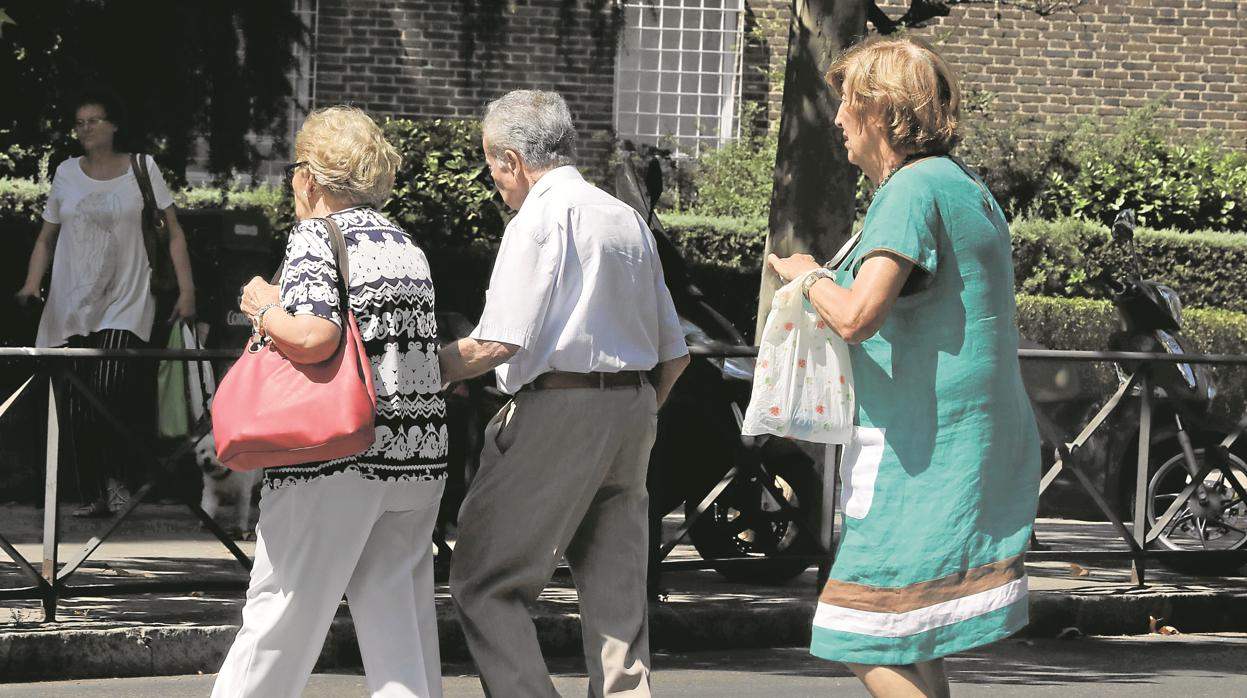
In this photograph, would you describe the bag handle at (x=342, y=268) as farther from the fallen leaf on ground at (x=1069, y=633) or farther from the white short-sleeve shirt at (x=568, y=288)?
the fallen leaf on ground at (x=1069, y=633)

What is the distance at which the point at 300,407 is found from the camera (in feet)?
13.2

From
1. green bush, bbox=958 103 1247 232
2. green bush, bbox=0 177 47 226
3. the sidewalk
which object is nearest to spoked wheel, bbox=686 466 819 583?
the sidewalk

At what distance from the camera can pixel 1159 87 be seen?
1898 centimetres

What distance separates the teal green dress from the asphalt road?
244cm

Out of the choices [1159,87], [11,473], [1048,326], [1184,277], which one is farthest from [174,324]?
[1159,87]

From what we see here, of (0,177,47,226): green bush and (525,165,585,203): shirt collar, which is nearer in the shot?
(525,165,585,203): shirt collar

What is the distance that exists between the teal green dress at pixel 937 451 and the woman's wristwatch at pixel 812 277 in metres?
0.16

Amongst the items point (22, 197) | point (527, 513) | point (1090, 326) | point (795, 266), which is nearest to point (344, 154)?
point (527, 513)

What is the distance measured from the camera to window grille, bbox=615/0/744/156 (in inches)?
719

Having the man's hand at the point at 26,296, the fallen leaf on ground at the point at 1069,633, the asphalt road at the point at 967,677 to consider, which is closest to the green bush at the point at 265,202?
the man's hand at the point at 26,296

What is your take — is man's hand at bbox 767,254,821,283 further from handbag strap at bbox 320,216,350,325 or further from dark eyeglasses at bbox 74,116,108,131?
dark eyeglasses at bbox 74,116,108,131

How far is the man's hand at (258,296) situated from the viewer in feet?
13.7

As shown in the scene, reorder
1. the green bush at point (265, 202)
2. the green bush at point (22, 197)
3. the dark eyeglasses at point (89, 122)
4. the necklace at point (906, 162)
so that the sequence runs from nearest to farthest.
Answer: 1. the necklace at point (906, 162)
2. the dark eyeglasses at point (89, 122)
3. the green bush at point (265, 202)
4. the green bush at point (22, 197)

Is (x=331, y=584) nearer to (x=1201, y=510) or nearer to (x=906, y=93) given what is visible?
(x=906, y=93)
